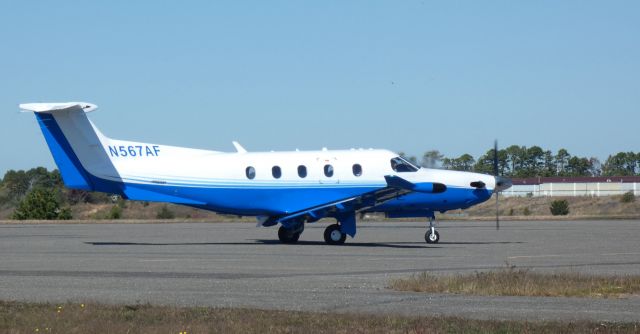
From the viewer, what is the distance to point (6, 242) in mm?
37438

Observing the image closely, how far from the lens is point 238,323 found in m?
13.9

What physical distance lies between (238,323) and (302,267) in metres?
10.7

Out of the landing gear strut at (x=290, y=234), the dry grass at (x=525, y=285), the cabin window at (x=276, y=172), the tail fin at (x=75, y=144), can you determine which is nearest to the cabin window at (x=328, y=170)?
the cabin window at (x=276, y=172)

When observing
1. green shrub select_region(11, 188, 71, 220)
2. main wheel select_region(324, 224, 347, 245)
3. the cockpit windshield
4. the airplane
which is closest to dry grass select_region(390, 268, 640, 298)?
the airplane

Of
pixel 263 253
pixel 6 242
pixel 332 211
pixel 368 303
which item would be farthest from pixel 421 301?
pixel 6 242

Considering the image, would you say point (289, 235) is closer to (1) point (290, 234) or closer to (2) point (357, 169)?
(1) point (290, 234)

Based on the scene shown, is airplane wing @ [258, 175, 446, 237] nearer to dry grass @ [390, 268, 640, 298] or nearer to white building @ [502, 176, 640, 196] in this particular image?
dry grass @ [390, 268, 640, 298]

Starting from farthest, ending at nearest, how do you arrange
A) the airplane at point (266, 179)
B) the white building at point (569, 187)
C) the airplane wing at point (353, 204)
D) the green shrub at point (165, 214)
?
the white building at point (569, 187), the green shrub at point (165, 214), the airplane at point (266, 179), the airplane wing at point (353, 204)

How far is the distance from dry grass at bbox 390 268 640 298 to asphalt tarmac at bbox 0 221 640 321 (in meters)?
0.60

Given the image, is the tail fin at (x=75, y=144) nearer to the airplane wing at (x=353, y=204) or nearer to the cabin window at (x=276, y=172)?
the cabin window at (x=276, y=172)

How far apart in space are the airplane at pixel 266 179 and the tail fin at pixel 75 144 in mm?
33

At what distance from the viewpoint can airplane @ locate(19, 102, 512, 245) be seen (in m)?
34.4

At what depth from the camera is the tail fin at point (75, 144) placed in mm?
33938

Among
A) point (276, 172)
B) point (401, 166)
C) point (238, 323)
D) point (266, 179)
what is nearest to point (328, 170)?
point (276, 172)
